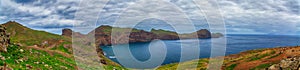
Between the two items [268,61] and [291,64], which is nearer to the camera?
[291,64]

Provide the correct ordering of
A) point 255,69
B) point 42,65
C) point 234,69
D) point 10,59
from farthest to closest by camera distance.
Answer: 1. point 234,69
2. point 255,69
3. point 42,65
4. point 10,59

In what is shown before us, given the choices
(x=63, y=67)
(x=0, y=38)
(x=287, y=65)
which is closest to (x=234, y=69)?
(x=287, y=65)

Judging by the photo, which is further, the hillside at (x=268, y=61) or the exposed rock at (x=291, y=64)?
the hillside at (x=268, y=61)

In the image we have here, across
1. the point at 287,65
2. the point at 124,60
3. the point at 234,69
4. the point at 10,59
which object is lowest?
A: the point at 124,60

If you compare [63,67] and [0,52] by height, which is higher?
[0,52]

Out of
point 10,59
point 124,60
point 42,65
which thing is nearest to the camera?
point 10,59

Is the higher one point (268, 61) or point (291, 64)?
point (291, 64)

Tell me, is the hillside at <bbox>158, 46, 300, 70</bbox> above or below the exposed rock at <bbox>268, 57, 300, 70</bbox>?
below

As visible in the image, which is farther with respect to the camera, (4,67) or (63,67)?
(63,67)

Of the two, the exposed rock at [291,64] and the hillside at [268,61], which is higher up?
the exposed rock at [291,64]

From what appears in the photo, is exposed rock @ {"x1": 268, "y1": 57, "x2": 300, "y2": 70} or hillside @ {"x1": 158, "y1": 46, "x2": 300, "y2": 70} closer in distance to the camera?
exposed rock @ {"x1": 268, "y1": 57, "x2": 300, "y2": 70}

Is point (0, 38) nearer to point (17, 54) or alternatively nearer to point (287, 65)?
point (17, 54)
